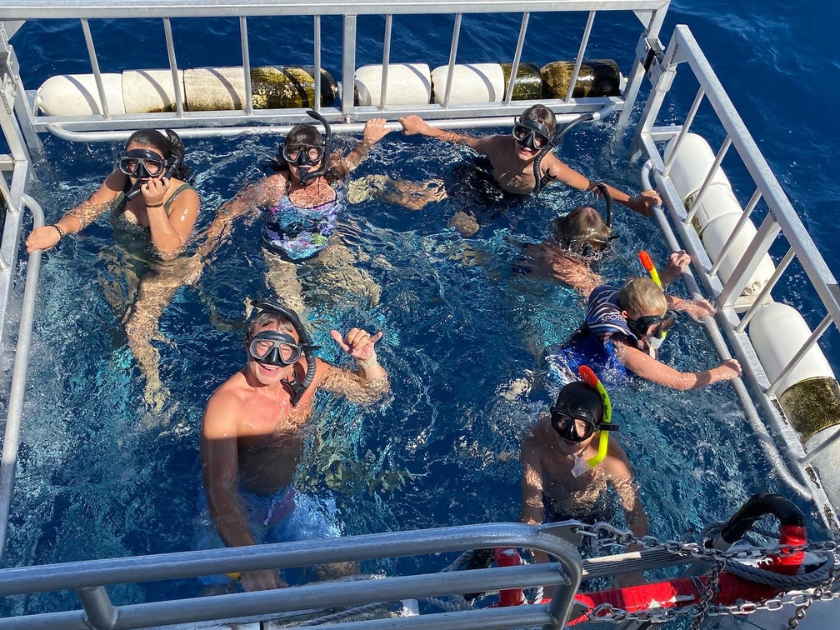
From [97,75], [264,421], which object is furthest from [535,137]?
[97,75]

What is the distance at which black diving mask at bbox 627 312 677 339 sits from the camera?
15.3 ft

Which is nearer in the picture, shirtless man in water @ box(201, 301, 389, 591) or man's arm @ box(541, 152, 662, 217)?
shirtless man in water @ box(201, 301, 389, 591)

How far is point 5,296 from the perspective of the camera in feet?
16.4

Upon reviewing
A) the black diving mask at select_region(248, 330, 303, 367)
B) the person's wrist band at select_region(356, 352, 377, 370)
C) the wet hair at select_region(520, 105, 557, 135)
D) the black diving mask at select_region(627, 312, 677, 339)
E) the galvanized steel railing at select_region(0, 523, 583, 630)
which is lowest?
the person's wrist band at select_region(356, 352, 377, 370)

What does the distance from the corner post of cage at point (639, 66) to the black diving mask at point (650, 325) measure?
9.04 feet

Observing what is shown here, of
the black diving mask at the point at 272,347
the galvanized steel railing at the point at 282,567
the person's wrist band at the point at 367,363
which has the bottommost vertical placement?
the person's wrist band at the point at 367,363

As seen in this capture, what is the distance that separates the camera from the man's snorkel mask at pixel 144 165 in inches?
188

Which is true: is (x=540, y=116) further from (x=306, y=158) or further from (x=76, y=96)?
(x=76, y=96)

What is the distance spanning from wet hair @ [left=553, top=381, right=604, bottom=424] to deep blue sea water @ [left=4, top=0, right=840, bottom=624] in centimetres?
105

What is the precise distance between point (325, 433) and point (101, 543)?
140 centimetres

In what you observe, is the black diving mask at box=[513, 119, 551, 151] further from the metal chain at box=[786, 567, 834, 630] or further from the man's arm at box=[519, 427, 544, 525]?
the metal chain at box=[786, 567, 834, 630]

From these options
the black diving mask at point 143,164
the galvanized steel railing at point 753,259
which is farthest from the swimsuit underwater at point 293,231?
the galvanized steel railing at point 753,259

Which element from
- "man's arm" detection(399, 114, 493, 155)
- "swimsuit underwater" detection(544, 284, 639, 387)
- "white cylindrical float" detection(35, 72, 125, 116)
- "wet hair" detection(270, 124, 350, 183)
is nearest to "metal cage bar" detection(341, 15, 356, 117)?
"man's arm" detection(399, 114, 493, 155)

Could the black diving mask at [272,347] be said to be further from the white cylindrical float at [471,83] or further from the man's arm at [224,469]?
the white cylindrical float at [471,83]
